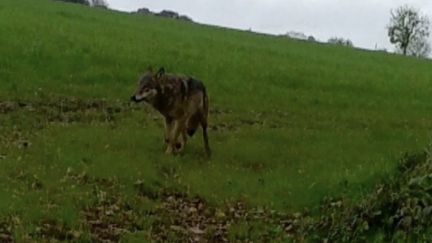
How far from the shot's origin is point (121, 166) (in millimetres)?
16125

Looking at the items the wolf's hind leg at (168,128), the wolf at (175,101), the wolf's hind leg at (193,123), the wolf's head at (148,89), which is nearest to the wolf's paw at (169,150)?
the wolf at (175,101)

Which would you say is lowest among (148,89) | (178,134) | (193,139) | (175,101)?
(193,139)

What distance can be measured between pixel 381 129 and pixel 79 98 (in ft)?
27.6

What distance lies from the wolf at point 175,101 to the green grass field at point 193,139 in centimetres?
47

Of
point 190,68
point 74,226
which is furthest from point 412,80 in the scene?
point 74,226

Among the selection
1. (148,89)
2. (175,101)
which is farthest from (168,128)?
(148,89)

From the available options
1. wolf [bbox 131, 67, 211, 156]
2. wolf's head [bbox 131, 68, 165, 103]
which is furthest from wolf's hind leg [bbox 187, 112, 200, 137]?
wolf's head [bbox 131, 68, 165, 103]

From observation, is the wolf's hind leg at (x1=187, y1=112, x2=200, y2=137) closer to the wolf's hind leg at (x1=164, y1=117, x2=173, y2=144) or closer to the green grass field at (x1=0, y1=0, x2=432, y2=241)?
the wolf's hind leg at (x1=164, y1=117, x2=173, y2=144)

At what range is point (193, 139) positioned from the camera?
66.6 feet

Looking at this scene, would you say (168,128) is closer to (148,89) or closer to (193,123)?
(193,123)

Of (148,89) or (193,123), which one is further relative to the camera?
(193,123)

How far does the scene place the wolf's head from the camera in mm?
17812

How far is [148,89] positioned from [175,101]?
0.63 metres

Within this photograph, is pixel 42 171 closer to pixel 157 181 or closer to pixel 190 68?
pixel 157 181
